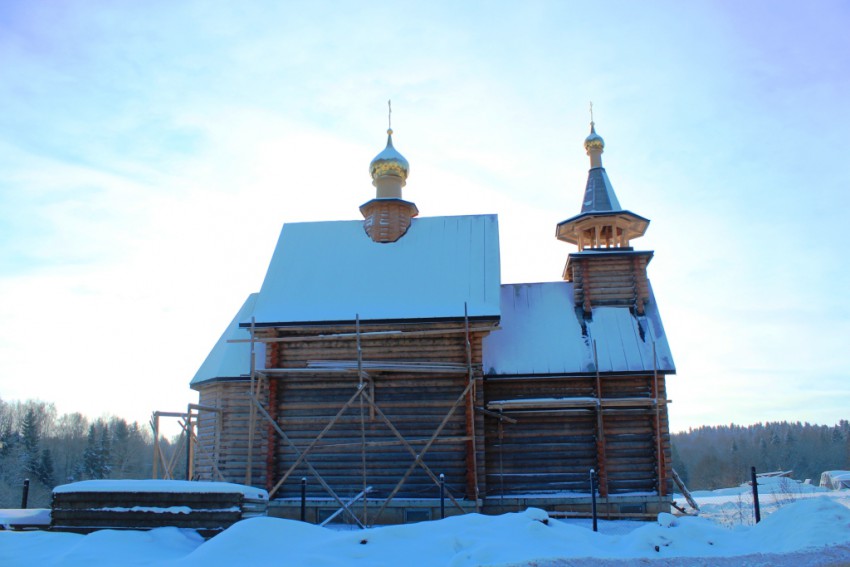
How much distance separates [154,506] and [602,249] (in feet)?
52.8

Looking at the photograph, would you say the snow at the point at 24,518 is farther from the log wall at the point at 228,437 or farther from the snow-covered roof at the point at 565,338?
the snow-covered roof at the point at 565,338

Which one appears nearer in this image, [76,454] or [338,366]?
[338,366]

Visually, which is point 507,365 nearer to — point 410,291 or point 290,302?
point 410,291

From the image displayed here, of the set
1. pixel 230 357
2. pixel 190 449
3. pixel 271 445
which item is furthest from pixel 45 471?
pixel 271 445

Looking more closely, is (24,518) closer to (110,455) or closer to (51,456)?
(51,456)

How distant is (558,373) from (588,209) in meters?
7.29

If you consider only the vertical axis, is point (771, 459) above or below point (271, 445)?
below

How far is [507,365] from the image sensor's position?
19141 millimetres

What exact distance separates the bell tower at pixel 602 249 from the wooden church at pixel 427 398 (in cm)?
92

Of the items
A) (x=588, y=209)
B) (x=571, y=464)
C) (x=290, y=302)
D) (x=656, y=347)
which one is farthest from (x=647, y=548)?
(x=588, y=209)

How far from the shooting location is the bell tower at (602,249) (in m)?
21.6

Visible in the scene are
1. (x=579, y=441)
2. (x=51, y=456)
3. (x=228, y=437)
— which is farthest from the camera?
(x=51, y=456)

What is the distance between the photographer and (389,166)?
23156 millimetres

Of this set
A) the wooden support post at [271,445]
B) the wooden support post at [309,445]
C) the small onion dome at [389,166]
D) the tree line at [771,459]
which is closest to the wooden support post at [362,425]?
the wooden support post at [309,445]
